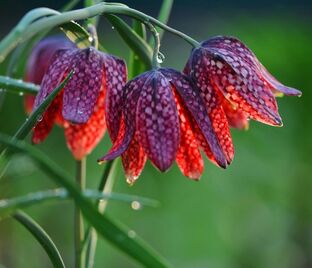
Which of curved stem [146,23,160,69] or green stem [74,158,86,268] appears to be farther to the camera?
green stem [74,158,86,268]

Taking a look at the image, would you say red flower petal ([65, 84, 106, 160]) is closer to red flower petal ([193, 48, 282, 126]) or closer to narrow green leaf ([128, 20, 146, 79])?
narrow green leaf ([128, 20, 146, 79])

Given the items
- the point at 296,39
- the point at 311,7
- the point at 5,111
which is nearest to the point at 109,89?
the point at 5,111

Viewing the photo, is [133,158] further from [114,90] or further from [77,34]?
[77,34]

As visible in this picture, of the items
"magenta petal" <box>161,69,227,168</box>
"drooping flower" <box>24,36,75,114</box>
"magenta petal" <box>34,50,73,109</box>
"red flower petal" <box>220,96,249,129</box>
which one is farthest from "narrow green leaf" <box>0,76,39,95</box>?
"drooping flower" <box>24,36,75,114</box>

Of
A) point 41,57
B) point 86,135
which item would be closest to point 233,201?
point 41,57

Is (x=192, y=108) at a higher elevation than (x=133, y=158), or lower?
higher

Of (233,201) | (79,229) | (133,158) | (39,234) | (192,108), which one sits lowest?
(233,201)
